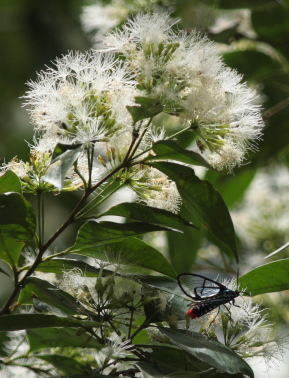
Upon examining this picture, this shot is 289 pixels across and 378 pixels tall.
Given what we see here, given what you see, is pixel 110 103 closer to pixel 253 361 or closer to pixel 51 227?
pixel 253 361

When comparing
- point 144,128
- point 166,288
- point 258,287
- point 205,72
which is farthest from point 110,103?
point 258,287

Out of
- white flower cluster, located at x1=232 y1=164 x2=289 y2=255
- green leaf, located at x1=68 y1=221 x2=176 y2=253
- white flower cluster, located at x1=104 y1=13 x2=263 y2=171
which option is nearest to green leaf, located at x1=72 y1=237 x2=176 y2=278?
green leaf, located at x1=68 y1=221 x2=176 y2=253

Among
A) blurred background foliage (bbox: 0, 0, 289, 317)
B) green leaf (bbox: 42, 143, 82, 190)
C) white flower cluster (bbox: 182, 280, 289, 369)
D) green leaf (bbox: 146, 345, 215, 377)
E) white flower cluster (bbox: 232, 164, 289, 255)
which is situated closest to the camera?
green leaf (bbox: 42, 143, 82, 190)

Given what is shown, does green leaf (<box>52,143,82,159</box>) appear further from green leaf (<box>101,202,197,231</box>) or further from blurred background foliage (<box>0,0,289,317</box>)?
blurred background foliage (<box>0,0,289,317</box>)

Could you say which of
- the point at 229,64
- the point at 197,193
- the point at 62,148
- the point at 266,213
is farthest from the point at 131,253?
the point at 266,213

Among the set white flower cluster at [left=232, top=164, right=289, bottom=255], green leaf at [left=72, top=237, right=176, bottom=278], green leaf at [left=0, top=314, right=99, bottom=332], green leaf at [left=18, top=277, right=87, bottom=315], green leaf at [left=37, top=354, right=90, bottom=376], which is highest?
white flower cluster at [left=232, top=164, right=289, bottom=255]
